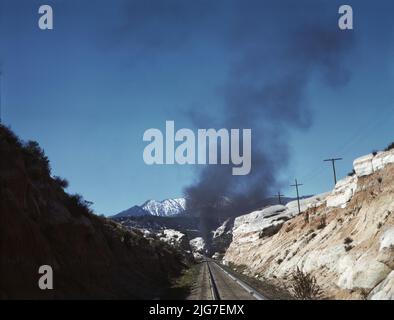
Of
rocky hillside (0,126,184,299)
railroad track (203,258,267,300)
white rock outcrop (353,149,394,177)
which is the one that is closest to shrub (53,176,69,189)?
rocky hillside (0,126,184,299)

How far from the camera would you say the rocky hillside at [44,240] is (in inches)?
723

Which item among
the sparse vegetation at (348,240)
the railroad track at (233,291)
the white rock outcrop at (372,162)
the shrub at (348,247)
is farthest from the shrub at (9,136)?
the white rock outcrop at (372,162)

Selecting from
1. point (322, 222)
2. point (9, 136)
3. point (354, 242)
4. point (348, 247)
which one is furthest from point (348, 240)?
point (9, 136)

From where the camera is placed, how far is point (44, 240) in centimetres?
2127

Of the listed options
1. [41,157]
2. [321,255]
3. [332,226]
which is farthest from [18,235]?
[332,226]

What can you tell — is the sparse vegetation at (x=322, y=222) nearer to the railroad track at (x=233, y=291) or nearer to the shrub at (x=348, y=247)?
the railroad track at (x=233, y=291)

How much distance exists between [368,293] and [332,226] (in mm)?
21854

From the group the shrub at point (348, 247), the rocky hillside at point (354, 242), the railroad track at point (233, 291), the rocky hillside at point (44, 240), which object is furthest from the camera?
the shrub at point (348, 247)

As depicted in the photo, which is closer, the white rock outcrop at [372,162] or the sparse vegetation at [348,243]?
the sparse vegetation at [348,243]

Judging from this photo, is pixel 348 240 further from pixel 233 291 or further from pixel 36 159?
pixel 36 159

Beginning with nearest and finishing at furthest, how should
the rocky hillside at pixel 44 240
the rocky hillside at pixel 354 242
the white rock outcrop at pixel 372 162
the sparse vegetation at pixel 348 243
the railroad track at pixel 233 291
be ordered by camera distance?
the rocky hillside at pixel 44 240 < the rocky hillside at pixel 354 242 < the railroad track at pixel 233 291 < the sparse vegetation at pixel 348 243 < the white rock outcrop at pixel 372 162

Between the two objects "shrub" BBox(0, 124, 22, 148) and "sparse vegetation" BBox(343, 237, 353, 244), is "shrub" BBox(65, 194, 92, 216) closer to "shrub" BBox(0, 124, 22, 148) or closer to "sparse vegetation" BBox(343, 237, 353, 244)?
"shrub" BBox(0, 124, 22, 148)

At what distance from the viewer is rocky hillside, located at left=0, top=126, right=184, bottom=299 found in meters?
18.4
